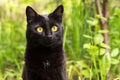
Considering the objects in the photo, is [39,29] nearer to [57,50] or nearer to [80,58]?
[57,50]

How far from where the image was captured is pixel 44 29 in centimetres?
359

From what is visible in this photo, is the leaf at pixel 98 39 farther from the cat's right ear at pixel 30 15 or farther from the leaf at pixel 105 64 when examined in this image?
the cat's right ear at pixel 30 15

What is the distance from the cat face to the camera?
140 inches

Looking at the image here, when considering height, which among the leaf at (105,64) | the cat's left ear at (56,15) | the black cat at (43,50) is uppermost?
the cat's left ear at (56,15)

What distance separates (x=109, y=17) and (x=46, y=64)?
4.03ft

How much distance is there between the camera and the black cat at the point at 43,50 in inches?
142

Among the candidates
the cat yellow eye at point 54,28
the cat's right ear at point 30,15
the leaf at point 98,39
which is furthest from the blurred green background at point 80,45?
the cat yellow eye at point 54,28

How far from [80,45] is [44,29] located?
3.95 ft

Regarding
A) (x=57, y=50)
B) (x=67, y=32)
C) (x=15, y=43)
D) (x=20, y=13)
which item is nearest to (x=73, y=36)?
(x=67, y=32)

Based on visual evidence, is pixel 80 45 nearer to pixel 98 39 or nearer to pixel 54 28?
pixel 98 39

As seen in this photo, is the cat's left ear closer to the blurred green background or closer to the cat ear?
the cat ear

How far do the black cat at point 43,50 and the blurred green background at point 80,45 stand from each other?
0.43 meters

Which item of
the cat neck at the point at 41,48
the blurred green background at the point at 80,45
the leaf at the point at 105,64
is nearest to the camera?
the cat neck at the point at 41,48

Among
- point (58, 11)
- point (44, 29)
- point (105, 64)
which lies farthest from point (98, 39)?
point (44, 29)
